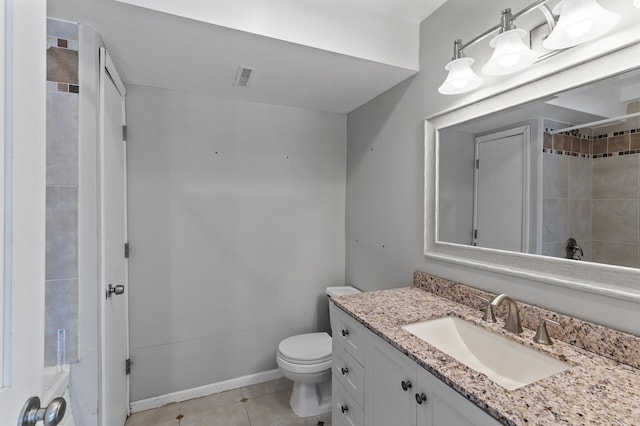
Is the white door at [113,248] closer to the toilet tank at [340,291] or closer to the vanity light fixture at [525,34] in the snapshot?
the toilet tank at [340,291]

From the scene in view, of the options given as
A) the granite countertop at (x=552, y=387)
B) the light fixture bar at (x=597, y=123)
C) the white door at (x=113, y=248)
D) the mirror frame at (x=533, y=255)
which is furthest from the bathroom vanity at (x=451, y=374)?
the white door at (x=113, y=248)

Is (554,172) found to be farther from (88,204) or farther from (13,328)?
(88,204)

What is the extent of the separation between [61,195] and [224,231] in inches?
42.0

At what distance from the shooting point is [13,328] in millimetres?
531

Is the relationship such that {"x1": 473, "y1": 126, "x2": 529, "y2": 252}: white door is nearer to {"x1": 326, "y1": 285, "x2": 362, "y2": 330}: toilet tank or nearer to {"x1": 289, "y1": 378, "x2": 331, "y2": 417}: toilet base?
{"x1": 326, "y1": 285, "x2": 362, "y2": 330}: toilet tank

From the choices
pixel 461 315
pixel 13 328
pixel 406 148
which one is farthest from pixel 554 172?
pixel 13 328

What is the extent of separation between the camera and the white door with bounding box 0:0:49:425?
516 mm

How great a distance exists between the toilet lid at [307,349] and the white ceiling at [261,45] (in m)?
1.80

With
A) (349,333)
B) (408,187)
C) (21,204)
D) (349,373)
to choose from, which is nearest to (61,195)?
(21,204)

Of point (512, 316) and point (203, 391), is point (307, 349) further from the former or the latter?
point (512, 316)

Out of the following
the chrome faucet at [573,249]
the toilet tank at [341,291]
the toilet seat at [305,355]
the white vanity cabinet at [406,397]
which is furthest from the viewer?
the toilet tank at [341,291]

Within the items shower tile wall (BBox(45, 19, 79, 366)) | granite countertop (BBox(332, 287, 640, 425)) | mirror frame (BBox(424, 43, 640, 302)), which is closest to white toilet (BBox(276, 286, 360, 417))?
granite countertop (BBox(332, 287, 640, 425))

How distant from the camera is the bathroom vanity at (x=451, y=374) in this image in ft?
2.47

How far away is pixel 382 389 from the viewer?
47.7 inches
